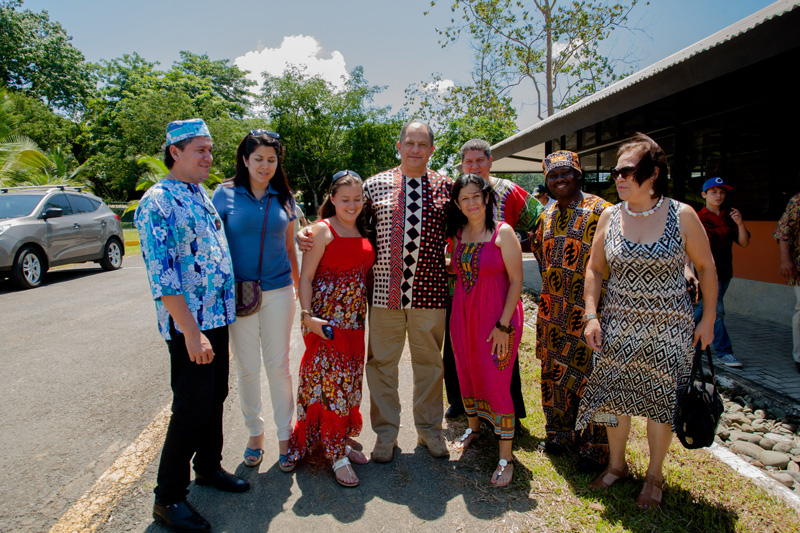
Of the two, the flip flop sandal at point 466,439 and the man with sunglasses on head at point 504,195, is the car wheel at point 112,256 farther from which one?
the flip flop sandal at point 466,439

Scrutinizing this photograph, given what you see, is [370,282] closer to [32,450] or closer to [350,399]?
[350,399]

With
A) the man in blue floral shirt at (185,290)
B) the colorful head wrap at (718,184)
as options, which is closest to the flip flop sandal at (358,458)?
the man in blue floral shirt at (185,290)

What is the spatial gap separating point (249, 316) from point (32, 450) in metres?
1.74

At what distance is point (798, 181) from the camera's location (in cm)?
565

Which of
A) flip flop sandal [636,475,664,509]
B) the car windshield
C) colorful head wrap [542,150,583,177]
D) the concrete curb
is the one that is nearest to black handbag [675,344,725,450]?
flip flop sandal [636,475,664,509]

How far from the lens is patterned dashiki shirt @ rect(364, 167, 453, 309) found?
10.1 ft

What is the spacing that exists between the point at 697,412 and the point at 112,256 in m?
12.1

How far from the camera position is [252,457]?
2936 millimetres

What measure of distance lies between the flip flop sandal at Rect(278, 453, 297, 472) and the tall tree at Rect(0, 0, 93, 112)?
42353 mm

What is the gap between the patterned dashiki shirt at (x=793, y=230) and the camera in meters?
4.36

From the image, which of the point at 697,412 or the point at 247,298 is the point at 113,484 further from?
the point at 697,412

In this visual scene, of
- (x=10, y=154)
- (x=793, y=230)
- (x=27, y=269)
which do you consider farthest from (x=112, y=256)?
(x=793, y=230)

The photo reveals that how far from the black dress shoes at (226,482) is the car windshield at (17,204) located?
29.1 feet

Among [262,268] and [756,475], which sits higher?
[262,268]
